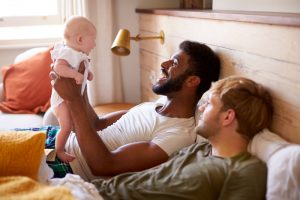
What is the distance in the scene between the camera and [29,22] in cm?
340

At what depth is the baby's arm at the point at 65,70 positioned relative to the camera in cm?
184

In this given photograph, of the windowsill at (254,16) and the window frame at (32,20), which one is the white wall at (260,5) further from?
the window frame at (32,20)

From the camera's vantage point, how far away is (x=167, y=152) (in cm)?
173

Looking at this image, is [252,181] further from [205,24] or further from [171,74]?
[205,24]

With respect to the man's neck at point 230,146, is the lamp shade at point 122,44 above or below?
above

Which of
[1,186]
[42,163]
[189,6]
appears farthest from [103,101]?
[1,186]

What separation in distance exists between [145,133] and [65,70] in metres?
0.47

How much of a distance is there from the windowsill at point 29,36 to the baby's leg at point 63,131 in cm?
161

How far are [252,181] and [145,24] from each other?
1898 mm

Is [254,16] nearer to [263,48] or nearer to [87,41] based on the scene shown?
[263,48]

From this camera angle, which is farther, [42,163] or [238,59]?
[238,59]

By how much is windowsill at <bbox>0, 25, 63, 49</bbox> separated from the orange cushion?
45 centimetres

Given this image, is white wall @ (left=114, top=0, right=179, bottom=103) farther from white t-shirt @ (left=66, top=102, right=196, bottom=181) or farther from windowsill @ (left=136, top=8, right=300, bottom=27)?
white t-shirt @ (left=66, top=102, right=196, bottom=181)

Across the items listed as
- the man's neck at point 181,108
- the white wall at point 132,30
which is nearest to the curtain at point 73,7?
the white wall at point 132,30
